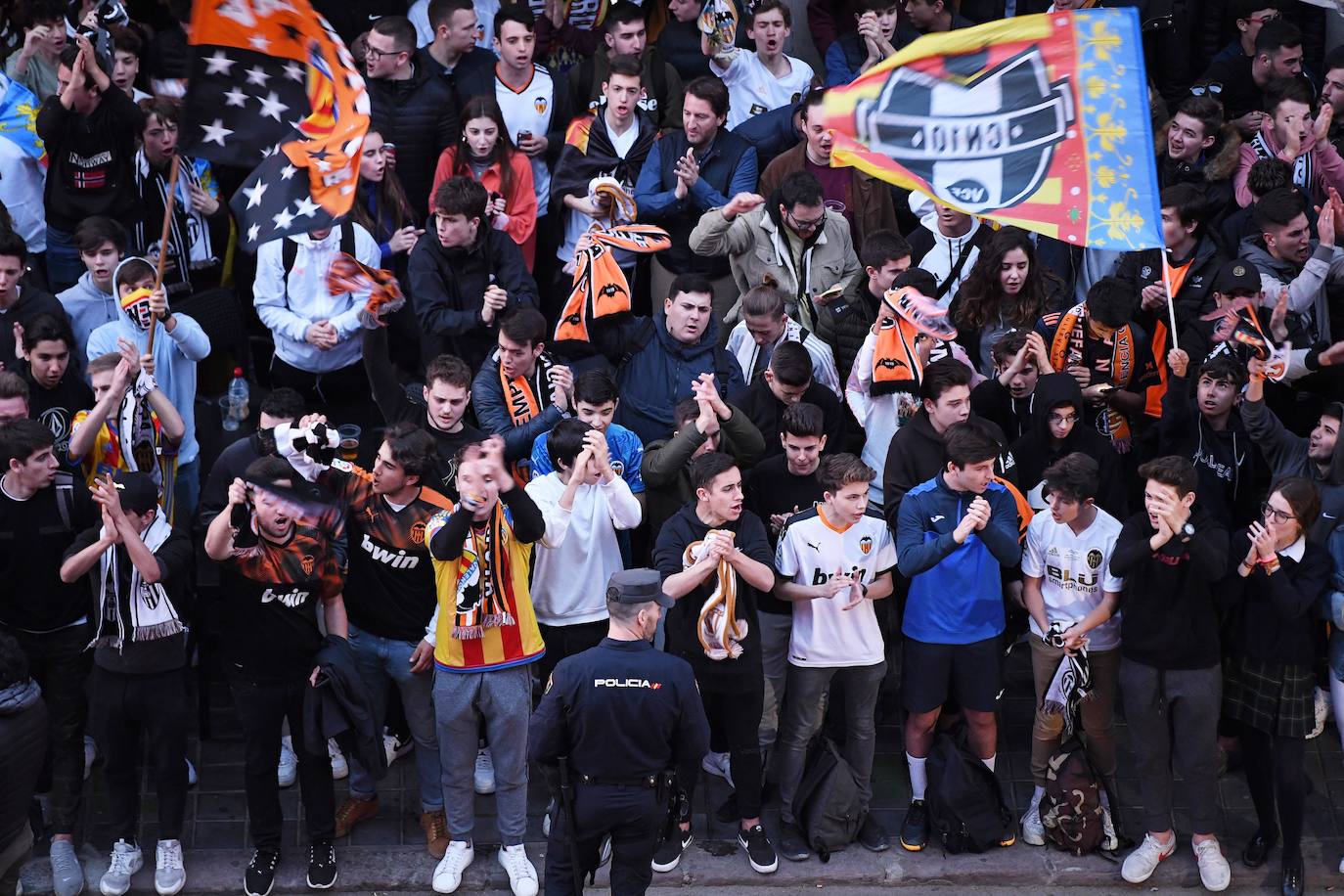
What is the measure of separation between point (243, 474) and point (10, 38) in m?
4.62

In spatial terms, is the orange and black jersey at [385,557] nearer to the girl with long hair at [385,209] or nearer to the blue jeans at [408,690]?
the blue jeans at [408,690]

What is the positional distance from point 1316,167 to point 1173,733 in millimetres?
3950

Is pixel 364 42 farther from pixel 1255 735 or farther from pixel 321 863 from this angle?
pixel 1255 735

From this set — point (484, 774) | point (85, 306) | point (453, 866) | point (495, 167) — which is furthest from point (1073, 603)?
point (85, 306)

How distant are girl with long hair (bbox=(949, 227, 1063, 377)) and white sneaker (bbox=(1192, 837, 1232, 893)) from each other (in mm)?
2762

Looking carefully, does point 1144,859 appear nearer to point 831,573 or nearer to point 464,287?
point 831,573

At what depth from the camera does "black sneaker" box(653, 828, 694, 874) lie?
26.2 feet

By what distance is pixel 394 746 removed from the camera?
9.48 metres

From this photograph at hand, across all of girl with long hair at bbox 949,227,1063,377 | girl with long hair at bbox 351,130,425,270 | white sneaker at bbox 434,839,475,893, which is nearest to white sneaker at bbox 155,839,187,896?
white sneaker at bbox 434,839,475,893

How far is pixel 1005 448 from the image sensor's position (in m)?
9.13

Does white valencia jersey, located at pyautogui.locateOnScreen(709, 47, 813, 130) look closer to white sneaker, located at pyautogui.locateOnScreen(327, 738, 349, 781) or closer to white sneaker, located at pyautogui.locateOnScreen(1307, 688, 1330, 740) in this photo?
white sneaker, located at pyautogui.locateOnScreen(327, 738, 349, 781)

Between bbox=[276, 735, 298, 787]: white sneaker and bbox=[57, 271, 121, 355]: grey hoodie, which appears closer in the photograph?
bbox=[276, 735, 298, 787]: white sneaker

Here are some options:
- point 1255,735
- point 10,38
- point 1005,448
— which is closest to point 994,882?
point 1255,735

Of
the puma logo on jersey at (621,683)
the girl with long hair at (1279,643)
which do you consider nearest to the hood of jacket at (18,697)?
the puma logo on jersey at (621,683)
